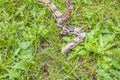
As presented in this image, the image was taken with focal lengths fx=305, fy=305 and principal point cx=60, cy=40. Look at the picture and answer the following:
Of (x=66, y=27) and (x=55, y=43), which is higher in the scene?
(x=66, y=27)

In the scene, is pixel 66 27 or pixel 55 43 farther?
pixel 66 27

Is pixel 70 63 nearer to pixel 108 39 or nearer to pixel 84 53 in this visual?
pixel 84 53

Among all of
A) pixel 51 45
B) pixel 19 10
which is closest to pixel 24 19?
pixel 19 10

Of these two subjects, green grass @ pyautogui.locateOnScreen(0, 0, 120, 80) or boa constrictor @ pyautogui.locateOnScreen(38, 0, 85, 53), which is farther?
boa constrictor @ pyautogui.locateOnScreen(38, 0, 85, 53)

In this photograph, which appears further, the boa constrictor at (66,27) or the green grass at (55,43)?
the boa constrictor at (66,27)
